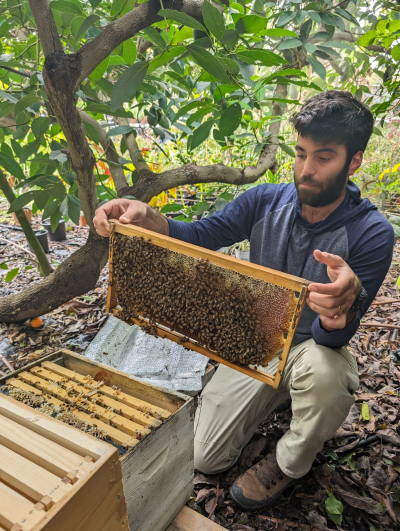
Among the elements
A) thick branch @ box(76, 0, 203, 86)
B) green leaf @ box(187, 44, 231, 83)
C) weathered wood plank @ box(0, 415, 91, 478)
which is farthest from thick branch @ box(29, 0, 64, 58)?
weathered wood plank @ box(0, 415, 91, 478)

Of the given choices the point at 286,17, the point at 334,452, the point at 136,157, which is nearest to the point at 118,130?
the point at 136,157

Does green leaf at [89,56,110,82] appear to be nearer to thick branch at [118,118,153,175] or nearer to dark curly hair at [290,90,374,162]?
thick branch at [118,118,153,175]

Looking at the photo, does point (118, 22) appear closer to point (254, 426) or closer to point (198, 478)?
point (254, 426)

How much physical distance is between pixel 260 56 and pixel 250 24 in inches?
4.8

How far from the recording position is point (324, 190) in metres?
1.90

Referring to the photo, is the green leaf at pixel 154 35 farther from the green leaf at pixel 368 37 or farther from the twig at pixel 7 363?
the twig at pixel 7 363

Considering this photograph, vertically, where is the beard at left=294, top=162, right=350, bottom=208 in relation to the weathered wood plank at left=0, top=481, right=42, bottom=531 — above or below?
above

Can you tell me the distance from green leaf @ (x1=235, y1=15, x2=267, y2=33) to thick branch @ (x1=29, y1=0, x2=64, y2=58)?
0.80m

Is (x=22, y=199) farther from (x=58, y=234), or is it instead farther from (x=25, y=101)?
(x=58, y=234)

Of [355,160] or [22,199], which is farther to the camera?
[22,199]

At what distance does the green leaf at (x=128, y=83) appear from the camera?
1417 millimetres

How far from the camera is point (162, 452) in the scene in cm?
138

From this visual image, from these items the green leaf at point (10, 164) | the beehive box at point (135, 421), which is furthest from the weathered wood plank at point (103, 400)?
the green leaf at point (10, 164)

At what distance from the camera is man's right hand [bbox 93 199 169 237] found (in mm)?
1914
